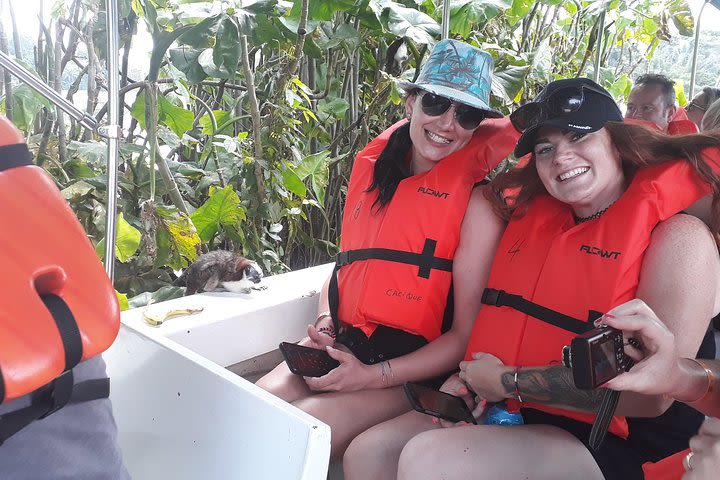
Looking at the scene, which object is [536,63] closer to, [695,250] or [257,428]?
[695,250]

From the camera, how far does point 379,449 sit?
51.6 inches

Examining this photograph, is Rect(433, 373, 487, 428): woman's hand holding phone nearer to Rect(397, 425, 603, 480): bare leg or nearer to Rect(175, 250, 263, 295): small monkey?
Rect(397, 425, 603, 480): bare leg

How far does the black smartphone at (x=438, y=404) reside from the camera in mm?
1289

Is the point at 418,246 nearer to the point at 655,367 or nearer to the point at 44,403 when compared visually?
the point at 655,367

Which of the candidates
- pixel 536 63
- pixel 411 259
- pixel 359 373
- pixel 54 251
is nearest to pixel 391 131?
pixel 411 259

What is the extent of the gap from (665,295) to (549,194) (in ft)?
1.40

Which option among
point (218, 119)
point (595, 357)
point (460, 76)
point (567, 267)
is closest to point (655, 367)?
point (595, 357)

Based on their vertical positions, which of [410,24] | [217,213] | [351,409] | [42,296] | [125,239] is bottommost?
[217,213]

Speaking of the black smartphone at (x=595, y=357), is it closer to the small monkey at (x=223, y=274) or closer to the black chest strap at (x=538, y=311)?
the black chest strap at (x=538, y=311)

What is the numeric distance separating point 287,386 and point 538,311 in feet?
2.07

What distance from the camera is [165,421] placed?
3.79 ft

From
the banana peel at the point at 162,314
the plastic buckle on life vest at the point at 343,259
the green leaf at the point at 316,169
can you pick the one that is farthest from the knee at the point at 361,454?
the green leaf at the point at 316,169

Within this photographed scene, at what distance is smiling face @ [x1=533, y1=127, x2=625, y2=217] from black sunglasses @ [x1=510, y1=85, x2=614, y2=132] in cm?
3

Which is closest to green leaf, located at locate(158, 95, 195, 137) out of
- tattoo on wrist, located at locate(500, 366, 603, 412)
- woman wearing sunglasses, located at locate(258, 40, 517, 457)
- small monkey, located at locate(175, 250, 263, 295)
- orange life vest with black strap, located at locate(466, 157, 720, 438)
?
small monkey, located at locate(175, 250, 263, 295)
